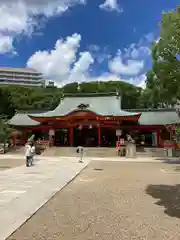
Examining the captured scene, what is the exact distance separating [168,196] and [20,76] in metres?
150

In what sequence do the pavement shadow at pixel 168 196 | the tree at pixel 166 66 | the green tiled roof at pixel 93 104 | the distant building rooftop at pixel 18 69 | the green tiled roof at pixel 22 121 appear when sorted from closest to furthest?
1. the pavement shadow at pixel 168 196
2. the tree at pixel 166 66
3. the green tiled roof at pixel 93 104
4. the green tiled roof at pixel 22 121
5. the distant building rooftop at pixel 18 69

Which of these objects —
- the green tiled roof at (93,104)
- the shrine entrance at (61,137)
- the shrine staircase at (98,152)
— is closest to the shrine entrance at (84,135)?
the shrine entrance at (61,137)

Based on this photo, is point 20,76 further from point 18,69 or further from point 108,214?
point 108,214

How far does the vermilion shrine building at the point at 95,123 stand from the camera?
3144 centimetres

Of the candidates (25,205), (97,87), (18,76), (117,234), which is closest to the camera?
(117,234)

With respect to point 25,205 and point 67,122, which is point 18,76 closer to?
point 67,122

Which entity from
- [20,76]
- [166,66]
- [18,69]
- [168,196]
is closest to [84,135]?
[166,66]

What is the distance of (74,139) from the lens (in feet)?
119

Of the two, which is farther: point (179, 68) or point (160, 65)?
point (160, 65)

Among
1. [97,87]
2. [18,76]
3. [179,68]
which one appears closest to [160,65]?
[179,68]

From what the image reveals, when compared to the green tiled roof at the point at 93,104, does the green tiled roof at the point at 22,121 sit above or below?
below

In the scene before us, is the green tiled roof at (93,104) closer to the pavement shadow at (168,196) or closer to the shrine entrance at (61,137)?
the shrine entrance at (61,137)

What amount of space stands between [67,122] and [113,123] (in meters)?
5.09

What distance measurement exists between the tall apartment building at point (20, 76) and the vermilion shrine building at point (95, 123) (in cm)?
11544
